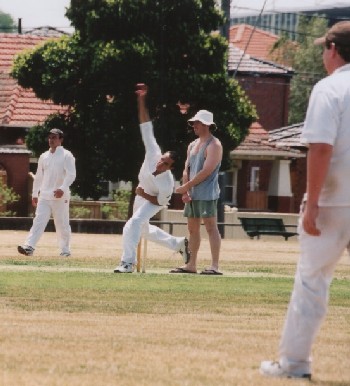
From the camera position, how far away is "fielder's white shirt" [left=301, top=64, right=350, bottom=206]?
8.07m

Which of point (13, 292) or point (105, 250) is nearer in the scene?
point (13, 292)

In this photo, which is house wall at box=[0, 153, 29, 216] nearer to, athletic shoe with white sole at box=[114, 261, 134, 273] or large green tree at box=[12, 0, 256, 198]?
large green tree at box=[12, 0, 256, 198]

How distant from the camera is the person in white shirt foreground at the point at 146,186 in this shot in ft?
56.7

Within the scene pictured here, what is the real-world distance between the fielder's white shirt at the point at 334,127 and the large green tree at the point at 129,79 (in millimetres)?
34965

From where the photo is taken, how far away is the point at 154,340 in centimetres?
967

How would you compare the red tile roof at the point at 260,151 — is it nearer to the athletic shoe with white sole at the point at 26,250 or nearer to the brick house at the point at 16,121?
the brick house at the point at 16,121

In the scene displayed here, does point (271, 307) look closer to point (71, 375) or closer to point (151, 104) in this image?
point (71, 375)

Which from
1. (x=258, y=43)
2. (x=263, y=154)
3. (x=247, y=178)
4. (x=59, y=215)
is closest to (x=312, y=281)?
(x=59, y=215)

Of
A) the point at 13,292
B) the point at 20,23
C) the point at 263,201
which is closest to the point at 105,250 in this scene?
the point at 13,292

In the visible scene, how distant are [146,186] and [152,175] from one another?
1.03 feet

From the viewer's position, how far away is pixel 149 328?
1048cm

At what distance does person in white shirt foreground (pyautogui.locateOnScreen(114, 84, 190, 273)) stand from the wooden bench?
26565 millimetres

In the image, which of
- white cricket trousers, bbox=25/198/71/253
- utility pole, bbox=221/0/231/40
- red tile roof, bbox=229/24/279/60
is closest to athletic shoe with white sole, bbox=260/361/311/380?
white cricket trousers, bbox=25/198/71/253

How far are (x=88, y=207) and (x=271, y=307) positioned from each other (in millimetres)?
39053
